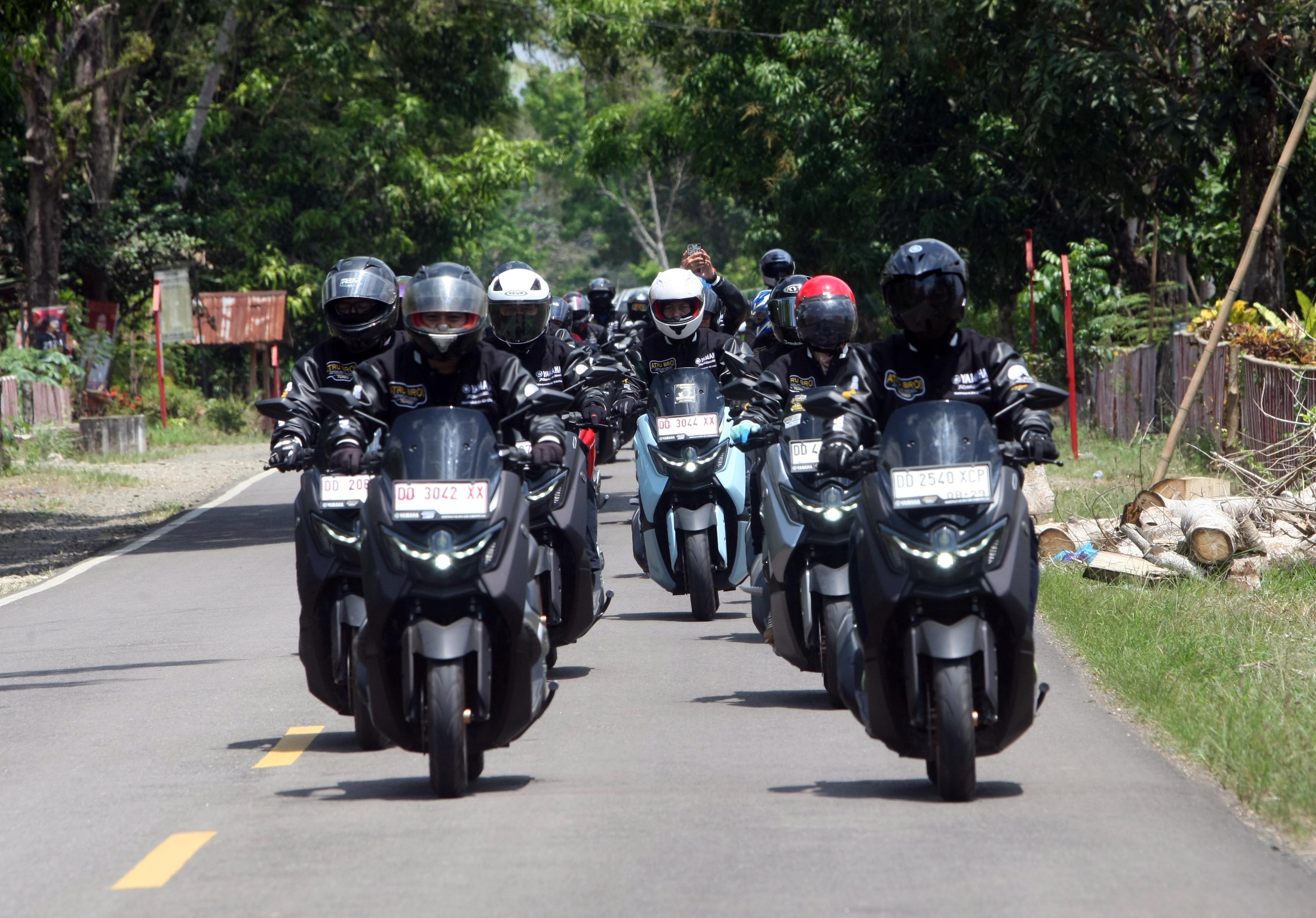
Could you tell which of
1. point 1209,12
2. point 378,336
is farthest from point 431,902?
point 1209,12

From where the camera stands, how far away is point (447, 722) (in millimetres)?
6230

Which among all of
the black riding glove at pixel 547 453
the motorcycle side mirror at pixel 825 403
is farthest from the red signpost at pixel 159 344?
the motorcycle side mirror at pixel 825 403

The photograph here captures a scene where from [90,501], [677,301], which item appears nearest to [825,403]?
[677,301]

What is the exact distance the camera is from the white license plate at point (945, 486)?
6.00m

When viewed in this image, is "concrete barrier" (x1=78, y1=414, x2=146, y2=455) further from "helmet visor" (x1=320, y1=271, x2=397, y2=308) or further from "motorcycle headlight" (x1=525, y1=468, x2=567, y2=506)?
"helmet visor" (x1=320, y1=271, x2=397, y2=308)

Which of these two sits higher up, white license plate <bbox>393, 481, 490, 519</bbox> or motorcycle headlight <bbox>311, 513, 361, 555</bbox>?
white license plate <bbox>393, 481, 490, 519</bbox>

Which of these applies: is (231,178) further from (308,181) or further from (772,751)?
(772,751)

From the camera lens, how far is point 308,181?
1732 inches

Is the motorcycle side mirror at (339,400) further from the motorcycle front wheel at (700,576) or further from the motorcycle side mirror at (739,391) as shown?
the motorcycle front wheel at (700,576)

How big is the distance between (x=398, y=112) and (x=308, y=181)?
9.23ft

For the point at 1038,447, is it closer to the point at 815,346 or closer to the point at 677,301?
the point at 815,346

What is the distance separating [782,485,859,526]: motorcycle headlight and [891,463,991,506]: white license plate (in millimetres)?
2035

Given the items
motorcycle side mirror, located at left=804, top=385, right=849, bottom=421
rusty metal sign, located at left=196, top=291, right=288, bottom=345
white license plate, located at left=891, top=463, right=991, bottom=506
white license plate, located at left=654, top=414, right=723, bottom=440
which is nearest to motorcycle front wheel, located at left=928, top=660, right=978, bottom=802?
white license plate, located at left=891, top=463, right=991, bottom=506

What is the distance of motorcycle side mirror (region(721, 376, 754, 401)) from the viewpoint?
8.53 meters
